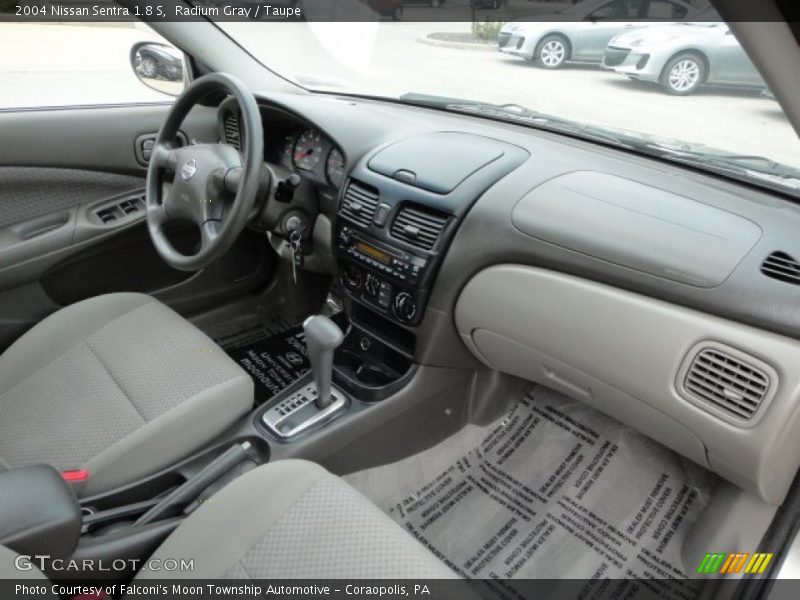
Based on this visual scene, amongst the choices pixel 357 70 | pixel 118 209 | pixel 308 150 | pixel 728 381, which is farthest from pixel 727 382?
pixel 118 209

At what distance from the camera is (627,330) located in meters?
1.22

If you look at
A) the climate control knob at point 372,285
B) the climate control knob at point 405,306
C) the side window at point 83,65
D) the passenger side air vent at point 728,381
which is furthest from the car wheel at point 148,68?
the passenger side air vent at point 728,381

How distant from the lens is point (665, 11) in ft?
4.33

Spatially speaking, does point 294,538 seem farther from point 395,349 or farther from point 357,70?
point 357,70

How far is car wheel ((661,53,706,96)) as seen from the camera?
134 centimetres

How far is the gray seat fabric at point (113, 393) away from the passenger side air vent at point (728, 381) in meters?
0.95

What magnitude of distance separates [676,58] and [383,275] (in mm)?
813

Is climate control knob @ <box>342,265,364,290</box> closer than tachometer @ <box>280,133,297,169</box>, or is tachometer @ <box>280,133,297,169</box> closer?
climate control knob @ <box>342,265,364,290</box>

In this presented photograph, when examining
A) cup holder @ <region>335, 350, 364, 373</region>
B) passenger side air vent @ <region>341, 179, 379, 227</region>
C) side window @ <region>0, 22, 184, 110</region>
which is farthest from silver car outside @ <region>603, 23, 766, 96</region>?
side window @ <region>0, 22, 184, 110</region>

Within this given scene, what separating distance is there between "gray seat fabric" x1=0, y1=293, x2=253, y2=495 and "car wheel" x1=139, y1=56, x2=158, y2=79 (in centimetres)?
88

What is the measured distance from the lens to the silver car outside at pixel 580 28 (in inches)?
53.7

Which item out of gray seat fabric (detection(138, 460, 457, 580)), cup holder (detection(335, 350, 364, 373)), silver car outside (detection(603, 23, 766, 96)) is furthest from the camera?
cup holder (detection(335, 350, 364, 373))

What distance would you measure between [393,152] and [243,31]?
79cm

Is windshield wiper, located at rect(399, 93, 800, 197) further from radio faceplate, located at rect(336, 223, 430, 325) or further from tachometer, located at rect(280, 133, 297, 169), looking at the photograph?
radio faceplate, located at rect(336, 223, 430, 325)
